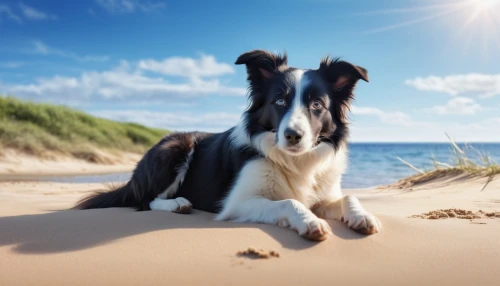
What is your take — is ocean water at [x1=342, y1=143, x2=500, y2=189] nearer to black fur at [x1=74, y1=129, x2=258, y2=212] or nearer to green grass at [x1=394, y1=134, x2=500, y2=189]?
green grass at [x1=394, y1=134, x2=500, y2=189]

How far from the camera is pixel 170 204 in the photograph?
4.20m

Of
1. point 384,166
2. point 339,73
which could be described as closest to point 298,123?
point 339,73

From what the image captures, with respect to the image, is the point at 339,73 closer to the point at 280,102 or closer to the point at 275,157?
the point at 280,102

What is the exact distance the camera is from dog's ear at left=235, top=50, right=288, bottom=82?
13.5ft

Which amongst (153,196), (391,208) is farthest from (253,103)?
(391,208)

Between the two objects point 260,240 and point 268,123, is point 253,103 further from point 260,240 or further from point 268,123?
point 260,240

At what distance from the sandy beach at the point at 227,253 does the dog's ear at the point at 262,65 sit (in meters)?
1.53

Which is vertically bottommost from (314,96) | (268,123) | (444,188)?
(444,188)

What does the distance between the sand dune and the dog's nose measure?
678 millimetres

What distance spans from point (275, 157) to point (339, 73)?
1.04m

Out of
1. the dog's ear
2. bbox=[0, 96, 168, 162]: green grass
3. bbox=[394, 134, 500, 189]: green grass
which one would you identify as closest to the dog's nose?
the dog's ear

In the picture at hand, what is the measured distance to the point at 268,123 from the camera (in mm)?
3830

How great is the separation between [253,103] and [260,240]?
166 cm

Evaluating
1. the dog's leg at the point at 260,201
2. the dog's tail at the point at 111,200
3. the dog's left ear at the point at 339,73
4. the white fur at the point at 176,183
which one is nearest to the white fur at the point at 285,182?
the dog's leg at the point at 260,201
